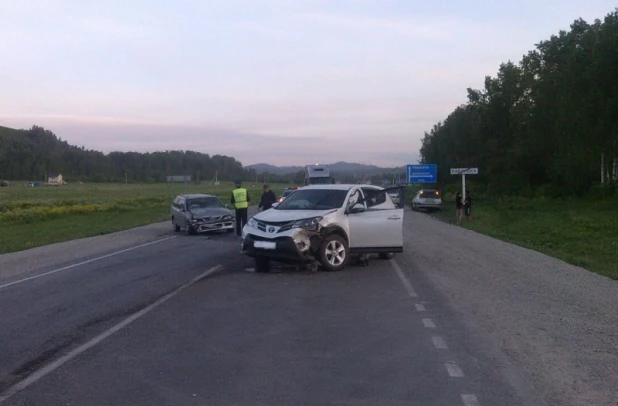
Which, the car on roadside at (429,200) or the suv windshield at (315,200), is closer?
the suv windshield at (315,200)

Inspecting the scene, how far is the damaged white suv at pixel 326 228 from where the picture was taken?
14664 mm

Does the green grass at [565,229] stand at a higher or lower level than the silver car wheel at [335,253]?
lower

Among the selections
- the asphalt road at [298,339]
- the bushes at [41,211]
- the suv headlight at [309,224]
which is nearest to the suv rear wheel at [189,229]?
the asphalt road at [298,339]

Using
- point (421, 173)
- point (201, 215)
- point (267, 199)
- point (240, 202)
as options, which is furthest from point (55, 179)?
point (240, 202)

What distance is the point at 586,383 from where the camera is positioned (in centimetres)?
694

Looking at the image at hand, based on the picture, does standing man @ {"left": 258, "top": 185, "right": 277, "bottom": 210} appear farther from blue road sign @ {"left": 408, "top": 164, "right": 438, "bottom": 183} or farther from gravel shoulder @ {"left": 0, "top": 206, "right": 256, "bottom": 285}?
blue road sign @ {"left": 408, "top": 164, "right": 438, "bottom": 183}

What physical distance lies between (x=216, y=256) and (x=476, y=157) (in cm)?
5641

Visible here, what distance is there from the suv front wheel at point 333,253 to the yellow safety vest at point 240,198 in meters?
9.12

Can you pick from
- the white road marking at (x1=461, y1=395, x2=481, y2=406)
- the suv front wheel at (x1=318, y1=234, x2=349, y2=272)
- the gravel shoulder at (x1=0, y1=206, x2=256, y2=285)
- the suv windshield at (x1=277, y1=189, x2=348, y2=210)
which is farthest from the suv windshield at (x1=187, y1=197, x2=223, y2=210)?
the white road marking at (x1=461, y1=395, x2=481, y2=406)

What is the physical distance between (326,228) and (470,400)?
8.77 metres

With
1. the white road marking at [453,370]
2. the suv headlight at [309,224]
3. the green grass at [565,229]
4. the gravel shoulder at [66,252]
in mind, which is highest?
the suv headlight at [309,224]

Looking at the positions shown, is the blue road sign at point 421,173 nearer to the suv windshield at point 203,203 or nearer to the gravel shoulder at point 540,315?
the suv windshield at point 203,203

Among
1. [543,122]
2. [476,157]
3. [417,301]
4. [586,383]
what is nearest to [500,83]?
[476,157]

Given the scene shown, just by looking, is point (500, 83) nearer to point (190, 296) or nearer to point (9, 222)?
point (9, 222)
